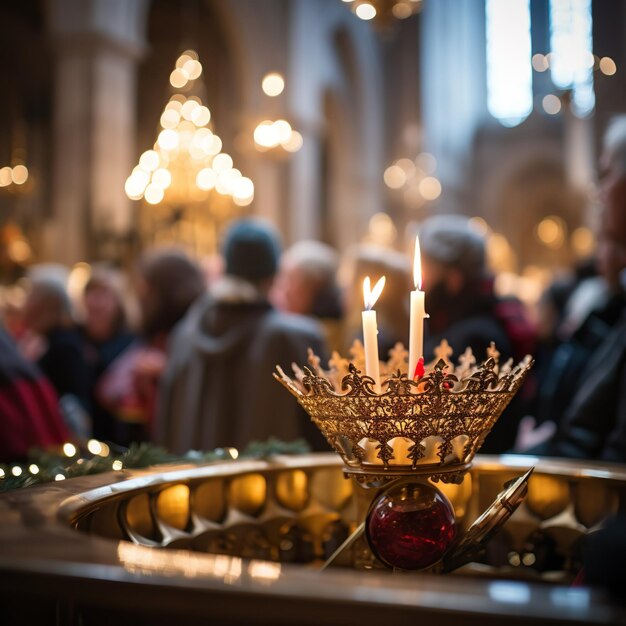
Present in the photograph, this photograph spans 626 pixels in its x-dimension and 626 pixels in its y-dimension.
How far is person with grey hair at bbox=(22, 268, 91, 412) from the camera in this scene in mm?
4156

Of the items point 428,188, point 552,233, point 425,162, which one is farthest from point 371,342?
point 552,233

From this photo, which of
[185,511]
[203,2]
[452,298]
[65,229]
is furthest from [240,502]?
[203,2]

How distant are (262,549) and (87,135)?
10473 millimetres

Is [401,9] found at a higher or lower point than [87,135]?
lower

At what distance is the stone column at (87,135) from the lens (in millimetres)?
10844

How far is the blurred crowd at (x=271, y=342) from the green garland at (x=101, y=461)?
65 cm

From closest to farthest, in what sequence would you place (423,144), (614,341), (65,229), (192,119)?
(614,341) → (192,119) → (65,229) → (423,144)

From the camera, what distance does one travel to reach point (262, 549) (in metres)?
1.10

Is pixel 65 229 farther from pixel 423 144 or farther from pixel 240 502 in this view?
pixel 423 144

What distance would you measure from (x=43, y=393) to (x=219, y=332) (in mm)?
762

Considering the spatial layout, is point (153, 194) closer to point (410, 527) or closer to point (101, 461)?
point (101, 461)

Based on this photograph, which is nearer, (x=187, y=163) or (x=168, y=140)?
(x=187, y=163)

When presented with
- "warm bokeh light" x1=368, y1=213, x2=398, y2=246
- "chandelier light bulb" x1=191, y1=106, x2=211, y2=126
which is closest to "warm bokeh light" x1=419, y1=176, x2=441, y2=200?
"warm bokeh light" x1=368, y1=213, x2=398, y2=246

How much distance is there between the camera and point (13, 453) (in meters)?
2.52
